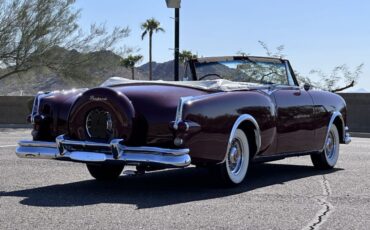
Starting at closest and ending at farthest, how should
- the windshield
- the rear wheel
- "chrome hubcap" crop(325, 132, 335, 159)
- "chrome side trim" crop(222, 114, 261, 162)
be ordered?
"chrome side trim" crop(222, 114, 261, 162) < the rear wheel < the windshield < "chrome hubcap" crop(325, 132, 335, 159)

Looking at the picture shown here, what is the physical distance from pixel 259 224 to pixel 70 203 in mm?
1915

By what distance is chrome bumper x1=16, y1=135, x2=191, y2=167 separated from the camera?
6.32 metres

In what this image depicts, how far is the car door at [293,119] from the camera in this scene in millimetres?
7977

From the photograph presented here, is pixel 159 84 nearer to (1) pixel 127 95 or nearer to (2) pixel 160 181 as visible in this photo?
(1) pixel 127 95

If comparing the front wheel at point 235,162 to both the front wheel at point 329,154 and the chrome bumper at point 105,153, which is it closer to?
the chrome bumper at point 105,153

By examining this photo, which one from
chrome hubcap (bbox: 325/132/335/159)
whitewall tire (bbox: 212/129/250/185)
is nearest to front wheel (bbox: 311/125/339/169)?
chrome hubcap (bbox: 325/132/335/159)

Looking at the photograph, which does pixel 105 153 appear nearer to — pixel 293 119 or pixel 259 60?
pixel 293 119

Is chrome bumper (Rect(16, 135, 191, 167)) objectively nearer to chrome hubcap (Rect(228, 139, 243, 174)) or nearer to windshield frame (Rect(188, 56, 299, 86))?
chrome hubcap (Rect(228, 139, 243, 174))

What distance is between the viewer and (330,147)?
9539 mm

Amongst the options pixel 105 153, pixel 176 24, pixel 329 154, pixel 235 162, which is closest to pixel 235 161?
pixel 235 162

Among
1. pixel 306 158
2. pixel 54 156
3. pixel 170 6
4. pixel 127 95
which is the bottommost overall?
pixel 306 158

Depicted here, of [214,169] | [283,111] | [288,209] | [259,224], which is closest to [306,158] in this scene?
[283,111]

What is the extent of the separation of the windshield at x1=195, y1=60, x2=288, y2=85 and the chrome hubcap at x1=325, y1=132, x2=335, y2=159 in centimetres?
130

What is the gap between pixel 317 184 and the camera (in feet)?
25.1
